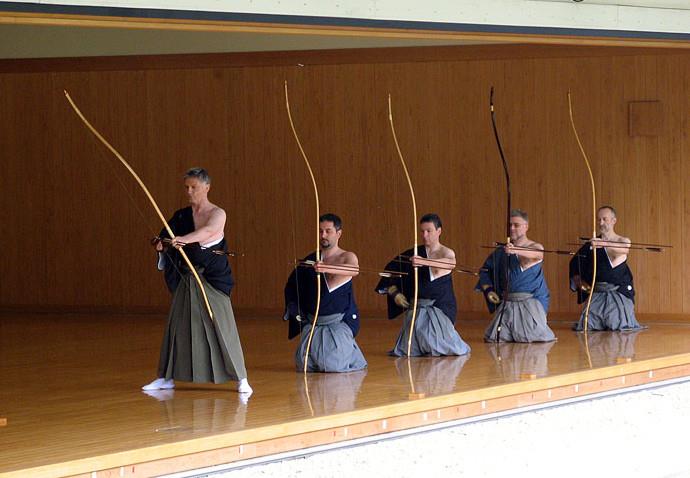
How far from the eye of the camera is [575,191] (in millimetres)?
10234

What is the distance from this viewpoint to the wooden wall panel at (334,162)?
399 inches

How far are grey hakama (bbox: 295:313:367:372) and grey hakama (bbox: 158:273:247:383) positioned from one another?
982mm

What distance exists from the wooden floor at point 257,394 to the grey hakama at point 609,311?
31cm

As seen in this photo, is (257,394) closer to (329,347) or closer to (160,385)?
(160,385)

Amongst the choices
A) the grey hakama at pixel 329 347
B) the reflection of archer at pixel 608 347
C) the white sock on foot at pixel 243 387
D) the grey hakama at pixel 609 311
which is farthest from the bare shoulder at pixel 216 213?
the grey hakama at pixel 609 311

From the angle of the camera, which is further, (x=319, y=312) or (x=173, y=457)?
(x=319, y=312)

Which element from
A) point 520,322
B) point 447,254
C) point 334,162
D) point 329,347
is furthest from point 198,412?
point 334,162

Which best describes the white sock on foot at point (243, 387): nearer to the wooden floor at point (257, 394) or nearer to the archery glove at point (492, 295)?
the wooden floor at point (257, 394)

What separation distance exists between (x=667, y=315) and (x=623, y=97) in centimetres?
190

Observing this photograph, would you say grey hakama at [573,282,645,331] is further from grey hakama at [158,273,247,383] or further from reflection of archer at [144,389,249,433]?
reflection of archer at [144,389,249,433]

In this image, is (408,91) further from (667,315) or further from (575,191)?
(667,315)

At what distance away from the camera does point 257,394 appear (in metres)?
5.98

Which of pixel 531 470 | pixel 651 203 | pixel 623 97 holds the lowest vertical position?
pixel 531 470

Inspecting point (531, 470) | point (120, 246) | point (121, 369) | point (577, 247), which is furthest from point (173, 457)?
point (120, 246)
